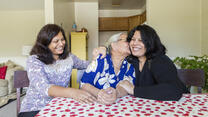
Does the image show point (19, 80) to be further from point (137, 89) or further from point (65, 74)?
point (137, 89)

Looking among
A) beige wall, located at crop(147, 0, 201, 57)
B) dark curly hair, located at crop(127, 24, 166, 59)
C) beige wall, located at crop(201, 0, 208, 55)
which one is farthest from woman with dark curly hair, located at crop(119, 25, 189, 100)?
beige wall, located at crop(201, 0, 208, 55)

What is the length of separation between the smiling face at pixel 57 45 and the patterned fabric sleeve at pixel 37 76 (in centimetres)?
19

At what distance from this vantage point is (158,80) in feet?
3.52

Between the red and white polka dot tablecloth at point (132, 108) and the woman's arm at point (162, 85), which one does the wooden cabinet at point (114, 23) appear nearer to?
the woman's arm at point (162, 85)

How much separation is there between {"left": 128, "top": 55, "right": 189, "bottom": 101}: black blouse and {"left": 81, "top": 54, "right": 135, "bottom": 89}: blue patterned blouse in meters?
0.07

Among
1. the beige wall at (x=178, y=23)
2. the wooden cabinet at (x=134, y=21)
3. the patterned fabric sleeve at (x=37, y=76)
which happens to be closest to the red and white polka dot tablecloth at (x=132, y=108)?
the patterned fabric sleeve at (x=37, y=76)

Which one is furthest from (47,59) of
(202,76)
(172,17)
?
(172,17)

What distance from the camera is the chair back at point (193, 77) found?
131 centimetres

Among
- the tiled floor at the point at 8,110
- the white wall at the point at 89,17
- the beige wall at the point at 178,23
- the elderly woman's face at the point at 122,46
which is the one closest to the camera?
the elderly woman's face at the point at 122,46

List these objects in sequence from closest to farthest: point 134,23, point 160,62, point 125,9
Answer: point 160,62 → point 134,23 → point 125,9

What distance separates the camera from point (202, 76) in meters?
1.31

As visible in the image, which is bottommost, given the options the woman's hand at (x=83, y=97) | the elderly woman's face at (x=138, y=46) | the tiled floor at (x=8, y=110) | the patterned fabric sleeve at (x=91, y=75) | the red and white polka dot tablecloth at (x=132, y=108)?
the tiled floor at (x=8, y=110)

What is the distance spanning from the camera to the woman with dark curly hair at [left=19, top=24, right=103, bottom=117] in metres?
1.08

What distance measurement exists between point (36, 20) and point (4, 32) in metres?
1.00
